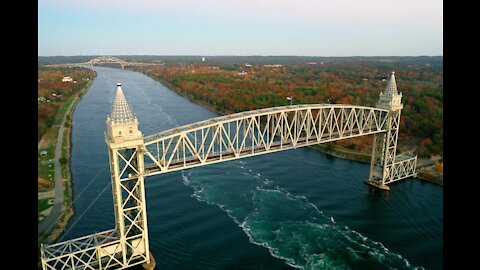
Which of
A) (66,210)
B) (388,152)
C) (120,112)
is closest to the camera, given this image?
(120,112)

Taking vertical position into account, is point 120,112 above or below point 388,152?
above

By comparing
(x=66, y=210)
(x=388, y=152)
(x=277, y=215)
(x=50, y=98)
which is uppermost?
(x=50, y=98)

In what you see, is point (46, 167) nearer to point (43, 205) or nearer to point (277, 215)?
point (43, 205)

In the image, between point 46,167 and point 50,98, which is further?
point 50,98

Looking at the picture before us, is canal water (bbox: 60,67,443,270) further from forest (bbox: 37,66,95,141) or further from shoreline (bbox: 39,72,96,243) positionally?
forest (bbox: 37,66,95,141)

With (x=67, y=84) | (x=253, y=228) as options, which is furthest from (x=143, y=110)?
(x=253, y=228)

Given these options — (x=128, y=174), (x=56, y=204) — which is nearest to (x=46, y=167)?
(x=56, y=204)
